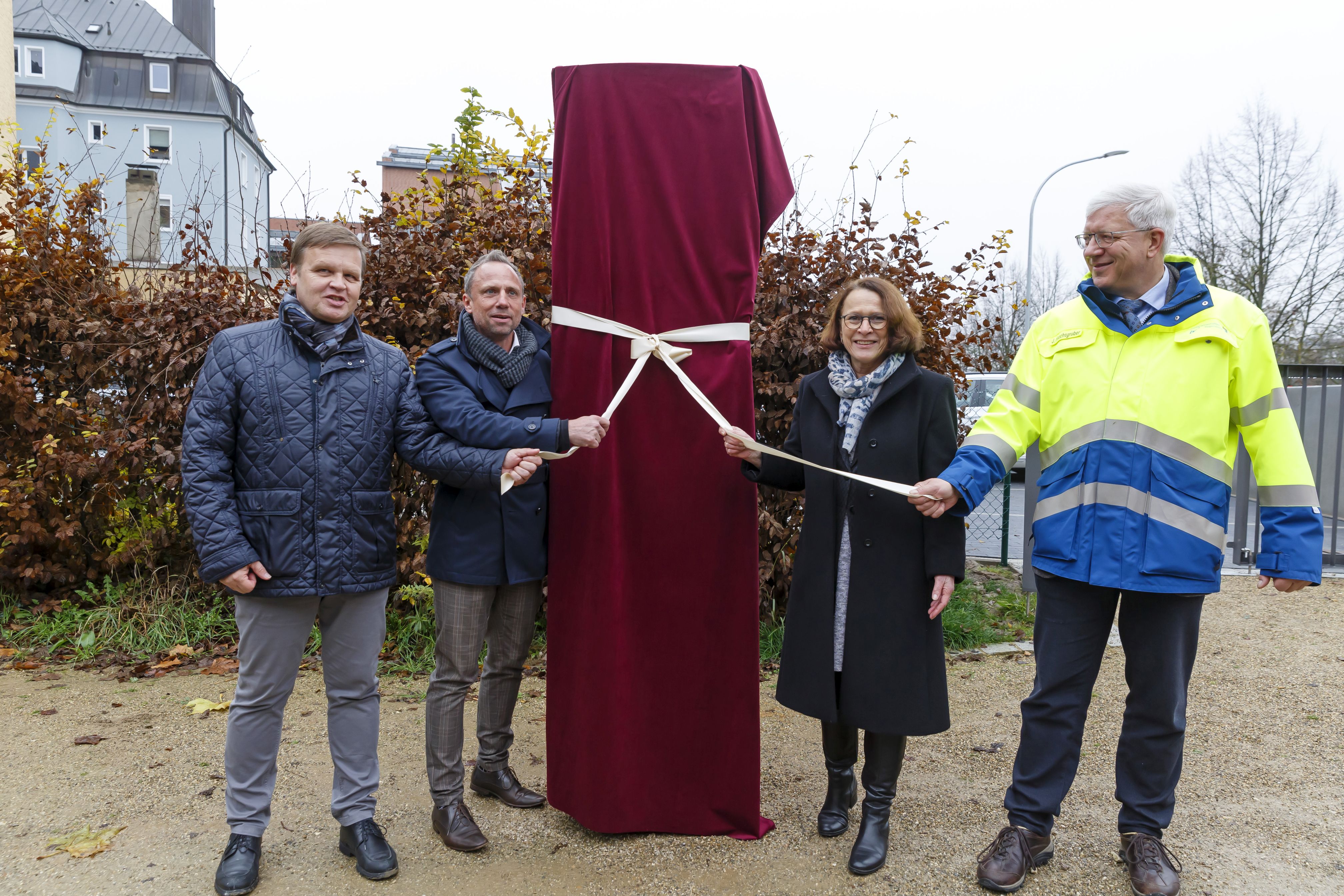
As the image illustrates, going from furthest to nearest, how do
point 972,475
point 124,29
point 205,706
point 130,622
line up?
point 124,29
point 130,622
point 205,706
point 972,475

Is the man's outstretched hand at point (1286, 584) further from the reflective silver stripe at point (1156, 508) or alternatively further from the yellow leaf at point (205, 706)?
the yellow leaf at point (205, 706)

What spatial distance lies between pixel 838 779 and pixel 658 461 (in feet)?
4.19

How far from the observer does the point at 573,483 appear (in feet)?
9.85

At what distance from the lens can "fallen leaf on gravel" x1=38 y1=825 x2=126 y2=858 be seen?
9.37 feet

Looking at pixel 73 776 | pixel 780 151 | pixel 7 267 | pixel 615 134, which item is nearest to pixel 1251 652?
pixel 780 151

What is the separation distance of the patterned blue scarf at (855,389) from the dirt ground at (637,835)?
1406 millimetres

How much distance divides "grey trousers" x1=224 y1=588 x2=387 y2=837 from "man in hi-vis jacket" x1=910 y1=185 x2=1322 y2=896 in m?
1.82

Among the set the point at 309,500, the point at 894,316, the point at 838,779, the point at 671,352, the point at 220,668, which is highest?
the point at 894,316

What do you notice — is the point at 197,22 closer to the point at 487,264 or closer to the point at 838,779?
the point at 487,264

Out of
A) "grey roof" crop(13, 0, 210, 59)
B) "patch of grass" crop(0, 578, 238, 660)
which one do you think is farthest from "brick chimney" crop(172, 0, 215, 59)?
"patch of grass" crop(0, 578, 238, 660)

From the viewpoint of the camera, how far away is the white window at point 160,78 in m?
35.5

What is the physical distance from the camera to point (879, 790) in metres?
2.89

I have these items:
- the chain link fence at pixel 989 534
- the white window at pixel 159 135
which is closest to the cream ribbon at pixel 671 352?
the chain link fence at pixel 989 534

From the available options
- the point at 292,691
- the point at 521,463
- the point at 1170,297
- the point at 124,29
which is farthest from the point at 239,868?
the point at 124,29
